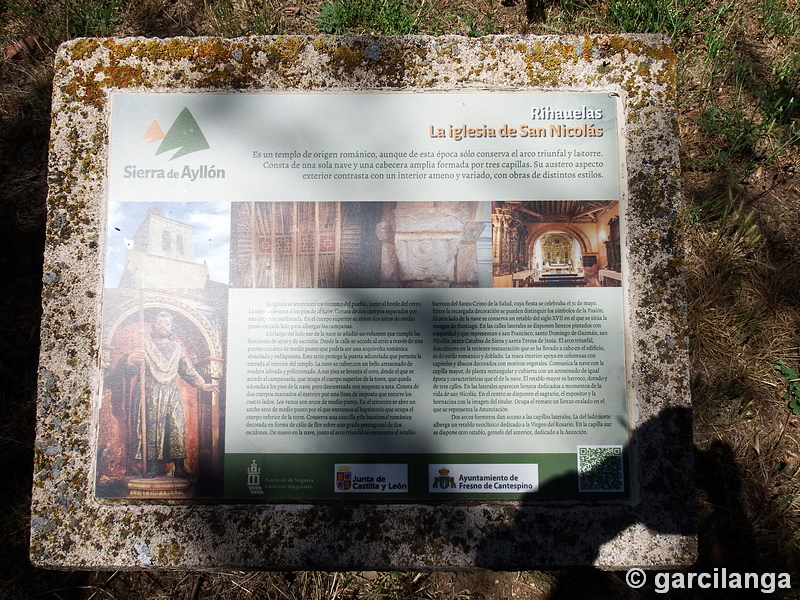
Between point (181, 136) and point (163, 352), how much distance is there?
83 centimetres

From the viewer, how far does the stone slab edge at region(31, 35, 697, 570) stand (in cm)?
179

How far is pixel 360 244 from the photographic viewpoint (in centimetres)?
186

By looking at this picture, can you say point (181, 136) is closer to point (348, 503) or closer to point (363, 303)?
point (363, 303)

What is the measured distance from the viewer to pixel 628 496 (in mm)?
1797

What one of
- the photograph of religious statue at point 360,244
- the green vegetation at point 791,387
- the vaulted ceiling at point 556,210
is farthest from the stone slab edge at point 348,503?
the green vegetation at point 791,387

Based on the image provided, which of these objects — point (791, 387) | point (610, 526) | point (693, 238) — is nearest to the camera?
point (610, 526)

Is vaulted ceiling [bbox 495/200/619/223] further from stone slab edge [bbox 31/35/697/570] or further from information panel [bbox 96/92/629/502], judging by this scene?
stone slab edge [bbox 31/35/697/570]

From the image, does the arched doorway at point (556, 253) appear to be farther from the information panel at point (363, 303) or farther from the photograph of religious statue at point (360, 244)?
the photograph of religious statue at point (360, 244)

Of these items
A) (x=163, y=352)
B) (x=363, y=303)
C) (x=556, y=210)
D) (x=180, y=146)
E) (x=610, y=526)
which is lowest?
(x=610, y=526)

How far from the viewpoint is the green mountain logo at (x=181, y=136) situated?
6.19ft

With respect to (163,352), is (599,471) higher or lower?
lower

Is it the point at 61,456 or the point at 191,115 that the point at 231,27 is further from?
the point at 61,456

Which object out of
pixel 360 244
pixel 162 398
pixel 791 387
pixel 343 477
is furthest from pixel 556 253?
pixel 162 398

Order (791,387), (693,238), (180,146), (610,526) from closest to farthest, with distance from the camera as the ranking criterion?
1. (610,526)
2. (180,146)
3. (791,387)
4. (693,238)
